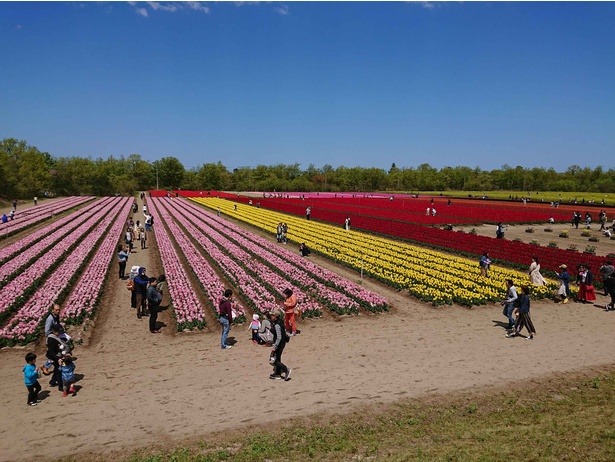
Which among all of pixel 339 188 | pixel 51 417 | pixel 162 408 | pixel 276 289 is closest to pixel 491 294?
pixel 276 289

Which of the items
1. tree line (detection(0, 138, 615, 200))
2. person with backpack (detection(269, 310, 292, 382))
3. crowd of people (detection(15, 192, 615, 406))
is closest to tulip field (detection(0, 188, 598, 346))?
crowd of people (detection(15, 192, 615, 406))

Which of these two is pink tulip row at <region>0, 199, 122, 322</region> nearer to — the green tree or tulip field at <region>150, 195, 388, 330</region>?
tulip field at <region>150, 195, 388, 330</region>

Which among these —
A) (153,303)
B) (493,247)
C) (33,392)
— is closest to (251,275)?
(153,303)

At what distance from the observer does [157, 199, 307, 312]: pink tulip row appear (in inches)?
725

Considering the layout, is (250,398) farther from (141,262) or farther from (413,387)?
(141,262)

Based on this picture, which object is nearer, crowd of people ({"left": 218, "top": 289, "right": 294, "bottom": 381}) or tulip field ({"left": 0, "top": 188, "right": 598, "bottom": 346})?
crowd of people ({"left": 218, "top": 289, "right": 294, "bottom": 381})

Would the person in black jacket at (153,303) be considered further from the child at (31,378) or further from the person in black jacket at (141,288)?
the child at (31,378)

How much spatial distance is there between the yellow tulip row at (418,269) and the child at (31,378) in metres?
15.6

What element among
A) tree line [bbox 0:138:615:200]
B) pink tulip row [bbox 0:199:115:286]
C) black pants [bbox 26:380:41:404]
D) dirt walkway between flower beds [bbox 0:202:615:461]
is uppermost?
tree line [bbox 0:138:615:200]

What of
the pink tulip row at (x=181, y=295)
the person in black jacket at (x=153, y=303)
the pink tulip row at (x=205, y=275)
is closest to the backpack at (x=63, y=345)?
the person in black jacket at (x=153, y=303)

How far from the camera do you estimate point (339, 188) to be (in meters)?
169

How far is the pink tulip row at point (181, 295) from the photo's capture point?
15930mm

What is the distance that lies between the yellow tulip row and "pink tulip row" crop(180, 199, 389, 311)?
2409mm

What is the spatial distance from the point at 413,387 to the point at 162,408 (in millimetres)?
6605
